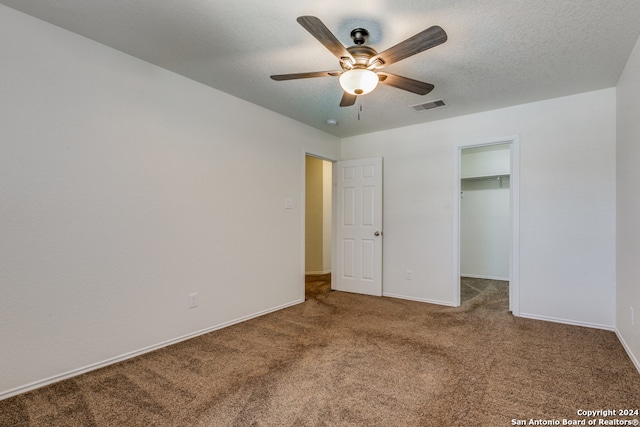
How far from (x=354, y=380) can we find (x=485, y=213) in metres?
4.74

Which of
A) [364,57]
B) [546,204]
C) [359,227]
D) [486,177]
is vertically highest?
[364,57]

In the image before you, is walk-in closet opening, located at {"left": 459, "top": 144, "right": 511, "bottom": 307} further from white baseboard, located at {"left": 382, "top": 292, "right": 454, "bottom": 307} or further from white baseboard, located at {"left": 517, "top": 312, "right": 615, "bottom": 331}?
white baseboard, located at {"left": 517, "top": 312, "right": 615, "bottom": 331}

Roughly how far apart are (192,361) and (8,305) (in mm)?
1203

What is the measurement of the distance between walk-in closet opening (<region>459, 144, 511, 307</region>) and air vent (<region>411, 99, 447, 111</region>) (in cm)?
211

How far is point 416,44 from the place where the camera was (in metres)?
1.80

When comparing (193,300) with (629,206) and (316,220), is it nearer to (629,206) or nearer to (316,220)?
(316,220)

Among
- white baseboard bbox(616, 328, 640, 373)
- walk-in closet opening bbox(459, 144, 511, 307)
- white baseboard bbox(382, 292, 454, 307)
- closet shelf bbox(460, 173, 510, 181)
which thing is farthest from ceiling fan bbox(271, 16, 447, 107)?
closet shelf bbox(460, 173, 510, 181)

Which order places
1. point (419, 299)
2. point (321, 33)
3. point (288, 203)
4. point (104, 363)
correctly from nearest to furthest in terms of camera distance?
point (321, 33) → point (104, 363) → point (288, 203) → point (419, 299)

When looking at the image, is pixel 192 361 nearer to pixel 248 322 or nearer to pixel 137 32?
pixel 248 322

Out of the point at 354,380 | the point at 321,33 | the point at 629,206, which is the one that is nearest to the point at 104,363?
the point at 354,380

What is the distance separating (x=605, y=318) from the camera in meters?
3.10

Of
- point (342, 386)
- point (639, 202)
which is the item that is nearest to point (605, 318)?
point (639, 202)

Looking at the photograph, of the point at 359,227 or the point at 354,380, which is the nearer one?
the point at 354,380

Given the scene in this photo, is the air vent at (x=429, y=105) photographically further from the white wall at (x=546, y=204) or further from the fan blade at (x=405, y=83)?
the fan blade at (x=405, y=83)
